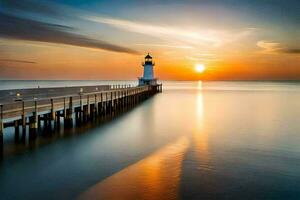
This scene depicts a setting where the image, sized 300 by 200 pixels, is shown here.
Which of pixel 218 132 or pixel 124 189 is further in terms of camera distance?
pixel 218 132

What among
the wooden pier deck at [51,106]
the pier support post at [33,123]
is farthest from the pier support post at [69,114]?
the pier support post at [33,123]

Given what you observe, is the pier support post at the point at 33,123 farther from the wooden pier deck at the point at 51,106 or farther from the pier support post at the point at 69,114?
the pier support post at the point at 69,114

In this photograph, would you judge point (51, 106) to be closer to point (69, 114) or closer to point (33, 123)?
point (33, 123)

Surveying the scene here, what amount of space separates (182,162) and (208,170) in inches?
Answer: 45.4

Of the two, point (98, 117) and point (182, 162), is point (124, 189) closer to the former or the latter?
point (182, 162)

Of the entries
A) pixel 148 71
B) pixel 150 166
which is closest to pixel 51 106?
pixel 150 166

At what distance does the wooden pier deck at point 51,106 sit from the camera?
11.8 metres

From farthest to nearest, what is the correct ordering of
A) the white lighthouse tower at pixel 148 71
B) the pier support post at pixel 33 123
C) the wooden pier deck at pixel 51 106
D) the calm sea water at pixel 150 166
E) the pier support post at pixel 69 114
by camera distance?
the white lighthouse tower at pixel 148 71 < the pier support post at pixel 69 114 < the pier support post at pixel 33 123 < the wooden pier deck at pixel 51 106 < the calm sea water at pixel 150 166

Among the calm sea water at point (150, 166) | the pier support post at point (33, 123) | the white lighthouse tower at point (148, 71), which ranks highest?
the white lighthouse tower at point (148, 71)

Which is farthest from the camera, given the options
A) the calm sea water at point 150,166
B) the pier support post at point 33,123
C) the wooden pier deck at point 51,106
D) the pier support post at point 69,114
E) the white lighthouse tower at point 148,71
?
the white lighthouse tower at point 148,71

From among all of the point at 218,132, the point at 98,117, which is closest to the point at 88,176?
the point at 218,132

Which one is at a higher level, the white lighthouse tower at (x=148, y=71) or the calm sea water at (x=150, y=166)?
the white lighthouse tower at (x=148, y=71)

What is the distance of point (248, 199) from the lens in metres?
7.61

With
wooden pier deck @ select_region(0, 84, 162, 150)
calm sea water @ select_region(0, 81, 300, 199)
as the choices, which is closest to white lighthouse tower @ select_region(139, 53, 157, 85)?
wooden pier deck @ select_region(0, 84, 162, 150)
